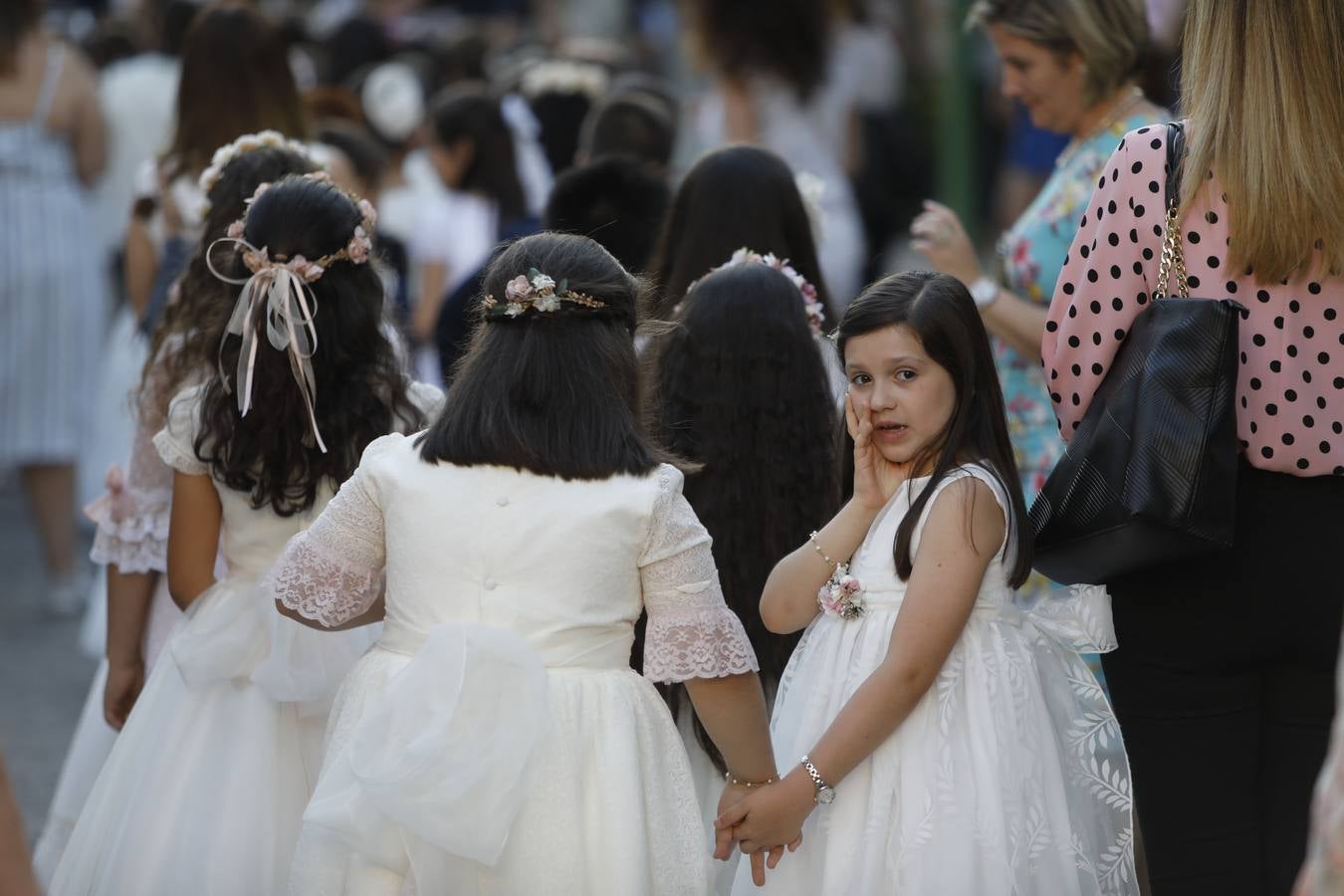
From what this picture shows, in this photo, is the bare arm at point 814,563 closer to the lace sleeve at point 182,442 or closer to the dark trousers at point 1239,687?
the dark trousers at point 1239,687

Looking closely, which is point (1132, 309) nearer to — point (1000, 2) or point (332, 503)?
point (332, 503)

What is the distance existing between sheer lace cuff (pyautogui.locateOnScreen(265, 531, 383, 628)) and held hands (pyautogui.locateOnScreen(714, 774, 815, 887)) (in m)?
0.77

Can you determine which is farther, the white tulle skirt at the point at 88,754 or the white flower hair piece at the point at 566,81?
the white flower hair piece at the point at 566,81

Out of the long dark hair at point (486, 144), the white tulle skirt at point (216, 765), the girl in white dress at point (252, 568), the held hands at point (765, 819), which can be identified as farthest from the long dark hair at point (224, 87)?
the held hands at point (765, 819)

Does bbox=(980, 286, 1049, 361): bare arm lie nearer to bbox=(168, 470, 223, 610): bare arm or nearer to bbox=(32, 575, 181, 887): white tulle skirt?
bbox=(168, 470, 223, 610): bare arm

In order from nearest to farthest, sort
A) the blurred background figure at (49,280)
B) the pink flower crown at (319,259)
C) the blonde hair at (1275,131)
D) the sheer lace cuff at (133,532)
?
the blonde hair at (1275,131) < the pink flower crown at (319,259) < the sheer lace cuff at (133,532) < the blurred background figure at (49,280)

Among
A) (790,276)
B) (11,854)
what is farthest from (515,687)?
(790,276)

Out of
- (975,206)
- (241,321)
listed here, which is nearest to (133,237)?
(241,321)

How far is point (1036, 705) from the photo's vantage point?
3188 millimetres

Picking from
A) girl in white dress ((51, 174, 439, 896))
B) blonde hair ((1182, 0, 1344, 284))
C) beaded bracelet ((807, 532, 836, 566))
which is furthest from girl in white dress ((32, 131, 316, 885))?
blonde hair ((1182, 0, 1344, 284))

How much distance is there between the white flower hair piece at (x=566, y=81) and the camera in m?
7.81

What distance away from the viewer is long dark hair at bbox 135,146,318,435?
4125 mm

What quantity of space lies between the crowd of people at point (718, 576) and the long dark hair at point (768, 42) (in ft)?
15.6

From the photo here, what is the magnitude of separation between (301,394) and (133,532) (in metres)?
0.69
